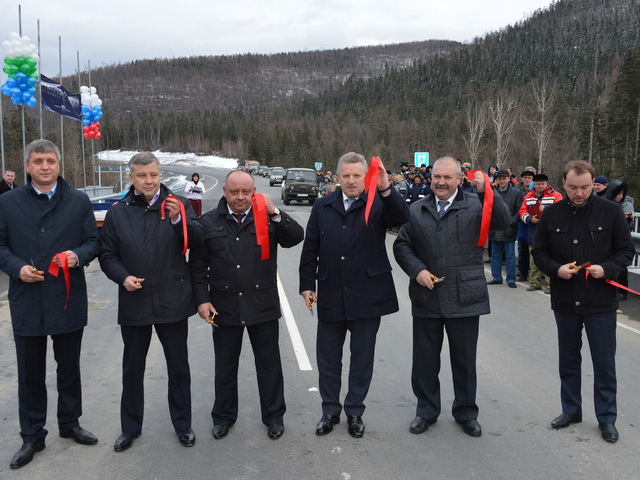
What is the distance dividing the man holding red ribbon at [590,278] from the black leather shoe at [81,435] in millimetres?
3530

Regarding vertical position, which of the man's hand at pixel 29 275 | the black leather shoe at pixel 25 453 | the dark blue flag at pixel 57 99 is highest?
the dark blue flag at pixel 57 99

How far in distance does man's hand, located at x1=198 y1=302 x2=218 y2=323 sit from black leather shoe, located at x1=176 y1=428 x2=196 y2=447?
85 cm

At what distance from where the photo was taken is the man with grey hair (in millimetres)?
4109

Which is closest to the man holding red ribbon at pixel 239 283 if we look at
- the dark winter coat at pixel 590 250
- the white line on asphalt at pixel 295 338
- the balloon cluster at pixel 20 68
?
the white line on asphalt at pixel 295 338

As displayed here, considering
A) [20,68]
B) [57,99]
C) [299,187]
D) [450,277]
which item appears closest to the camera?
[450,277]

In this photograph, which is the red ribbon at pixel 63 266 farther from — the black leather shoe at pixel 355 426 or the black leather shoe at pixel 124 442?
the black leather shoe at pixel 355 426

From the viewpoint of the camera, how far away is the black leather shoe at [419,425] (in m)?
4.41

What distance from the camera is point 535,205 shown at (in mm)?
10219

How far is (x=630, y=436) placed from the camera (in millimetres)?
4312

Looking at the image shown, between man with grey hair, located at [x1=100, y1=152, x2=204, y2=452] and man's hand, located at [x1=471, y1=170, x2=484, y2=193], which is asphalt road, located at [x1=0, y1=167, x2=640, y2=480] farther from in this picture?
man's hand, located at [x1=471, y1=170, x2=484, y2=193]

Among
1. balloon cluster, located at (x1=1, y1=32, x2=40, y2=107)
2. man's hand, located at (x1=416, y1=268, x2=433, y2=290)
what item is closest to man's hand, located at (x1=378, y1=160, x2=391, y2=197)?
man's hand, located at (x1=416, y1=268, x2=433, y2=290)

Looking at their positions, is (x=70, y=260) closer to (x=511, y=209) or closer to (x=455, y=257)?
(x=455, y=257)

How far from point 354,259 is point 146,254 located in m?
1.55

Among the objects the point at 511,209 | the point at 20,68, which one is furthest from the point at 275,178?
the point at 511,209
